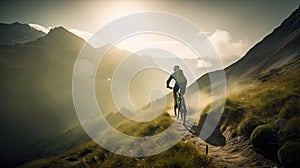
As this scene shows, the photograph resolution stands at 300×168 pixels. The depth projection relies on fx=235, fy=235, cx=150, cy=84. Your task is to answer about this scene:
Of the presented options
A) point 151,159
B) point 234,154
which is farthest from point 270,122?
point 151,159

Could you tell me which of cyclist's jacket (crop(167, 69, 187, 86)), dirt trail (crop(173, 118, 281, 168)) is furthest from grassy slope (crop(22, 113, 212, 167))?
cyclist's jacket (crop(167, 69, 187, 86))

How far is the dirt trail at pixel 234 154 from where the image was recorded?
917cm

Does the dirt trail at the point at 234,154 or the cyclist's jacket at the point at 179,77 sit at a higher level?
the cyclist's jacket at the point at 179,77

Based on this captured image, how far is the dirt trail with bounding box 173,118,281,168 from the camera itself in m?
9.17

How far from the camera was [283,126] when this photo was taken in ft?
33.8

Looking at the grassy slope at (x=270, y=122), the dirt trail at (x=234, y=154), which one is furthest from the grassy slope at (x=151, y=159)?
the grassy slope at (x=270, y=122)

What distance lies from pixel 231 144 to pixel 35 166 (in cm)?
973

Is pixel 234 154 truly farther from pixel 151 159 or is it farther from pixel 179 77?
pixel 179 77

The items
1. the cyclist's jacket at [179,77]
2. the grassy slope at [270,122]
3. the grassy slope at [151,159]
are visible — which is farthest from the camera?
the cyclist's jacket at [179,77]

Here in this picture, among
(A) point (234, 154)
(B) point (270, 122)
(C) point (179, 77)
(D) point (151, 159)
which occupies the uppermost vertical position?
(C) point (179, 77)

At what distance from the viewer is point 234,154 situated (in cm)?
1070

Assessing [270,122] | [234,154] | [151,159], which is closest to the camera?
[151,159]

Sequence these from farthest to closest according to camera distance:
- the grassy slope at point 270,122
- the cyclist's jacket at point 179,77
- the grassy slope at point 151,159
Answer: the cyclist's jacket at point 179,77
the grassy slope at point 270,122
the grassy slope at point 151,159

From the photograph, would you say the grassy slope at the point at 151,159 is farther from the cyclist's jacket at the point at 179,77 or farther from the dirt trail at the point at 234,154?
the cyclist's jacket at the point at 179,77
